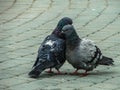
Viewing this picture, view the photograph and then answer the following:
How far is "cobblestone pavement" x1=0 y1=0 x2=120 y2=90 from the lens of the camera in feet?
26.3

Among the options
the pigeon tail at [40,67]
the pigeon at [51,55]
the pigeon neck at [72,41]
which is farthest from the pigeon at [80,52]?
the pigeon tail at [40,67]

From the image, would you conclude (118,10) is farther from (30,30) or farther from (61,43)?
(61,43)

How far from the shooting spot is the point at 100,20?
1170cm

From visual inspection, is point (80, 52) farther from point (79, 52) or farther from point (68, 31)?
point (68, 31)

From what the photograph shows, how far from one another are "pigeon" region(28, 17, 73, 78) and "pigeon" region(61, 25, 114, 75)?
100mm

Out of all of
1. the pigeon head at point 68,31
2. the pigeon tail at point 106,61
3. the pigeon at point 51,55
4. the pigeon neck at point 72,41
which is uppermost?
the pigeon head at point 68,31

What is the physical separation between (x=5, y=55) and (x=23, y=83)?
157 cm

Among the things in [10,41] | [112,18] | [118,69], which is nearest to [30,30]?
[10,41]

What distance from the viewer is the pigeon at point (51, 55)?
8.12m

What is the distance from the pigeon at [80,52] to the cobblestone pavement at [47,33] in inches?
7.5

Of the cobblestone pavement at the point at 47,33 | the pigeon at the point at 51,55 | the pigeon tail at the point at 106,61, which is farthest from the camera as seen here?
the pigeon tail at the point at 106,61

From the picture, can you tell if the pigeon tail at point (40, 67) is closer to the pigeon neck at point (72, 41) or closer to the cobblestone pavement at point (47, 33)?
the cobblestone pavement at point (47, 33)

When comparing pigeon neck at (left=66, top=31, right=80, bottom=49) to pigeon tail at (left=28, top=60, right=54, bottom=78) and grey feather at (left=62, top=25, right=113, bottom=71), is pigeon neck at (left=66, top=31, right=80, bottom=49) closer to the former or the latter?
grey feather at (left=62, top=25, right=113, bottom=71)

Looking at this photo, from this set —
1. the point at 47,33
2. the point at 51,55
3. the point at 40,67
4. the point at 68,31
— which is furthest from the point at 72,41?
the point at 47,33
